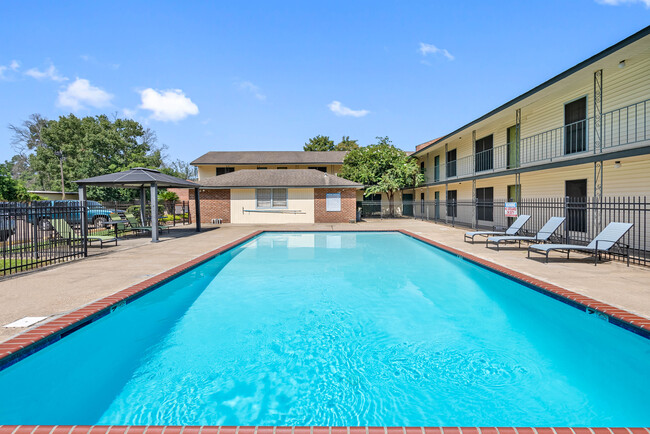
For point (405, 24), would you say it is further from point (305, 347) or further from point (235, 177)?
point (305, 347)

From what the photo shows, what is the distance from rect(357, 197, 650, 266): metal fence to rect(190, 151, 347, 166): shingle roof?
6.75 metres

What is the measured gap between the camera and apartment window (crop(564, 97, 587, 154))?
503 inches

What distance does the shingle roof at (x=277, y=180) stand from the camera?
2305cm

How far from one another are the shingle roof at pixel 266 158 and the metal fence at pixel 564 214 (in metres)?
6.75

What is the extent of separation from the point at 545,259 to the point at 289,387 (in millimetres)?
8193

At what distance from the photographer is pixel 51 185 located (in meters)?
44.3

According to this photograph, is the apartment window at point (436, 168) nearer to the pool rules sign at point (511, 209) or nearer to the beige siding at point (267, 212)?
the beige siding at point (267, 212)

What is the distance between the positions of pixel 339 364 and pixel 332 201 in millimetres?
19888

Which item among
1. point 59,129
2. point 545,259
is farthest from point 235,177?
point 59,129

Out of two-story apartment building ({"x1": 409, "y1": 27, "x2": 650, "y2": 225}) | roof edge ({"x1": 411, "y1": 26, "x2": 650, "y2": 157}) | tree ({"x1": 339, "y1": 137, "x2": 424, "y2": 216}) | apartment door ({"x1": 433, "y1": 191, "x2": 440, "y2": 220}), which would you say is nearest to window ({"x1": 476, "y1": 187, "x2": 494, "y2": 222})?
two-story apartment building ({"x1": 409, "y1": 27, "x2": 650, "y2": 225})

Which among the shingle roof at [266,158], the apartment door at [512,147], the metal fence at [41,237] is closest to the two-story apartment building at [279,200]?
the metal fence at [41,237]

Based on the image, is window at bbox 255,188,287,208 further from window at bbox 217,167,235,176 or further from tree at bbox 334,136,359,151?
tree at bbox 334,136,359,151

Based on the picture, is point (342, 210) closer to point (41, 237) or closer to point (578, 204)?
point (578, 204)

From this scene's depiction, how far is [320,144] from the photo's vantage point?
5044 centimetres
